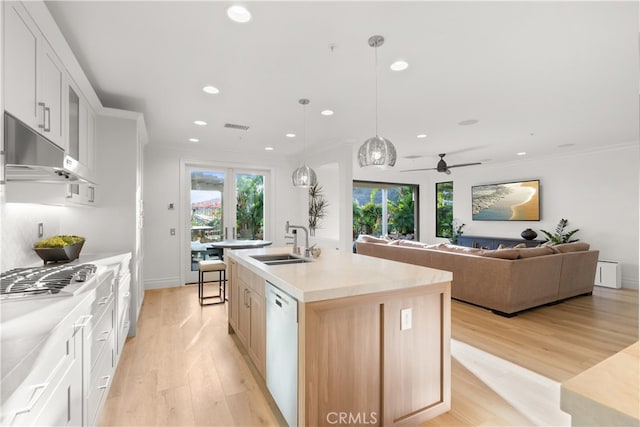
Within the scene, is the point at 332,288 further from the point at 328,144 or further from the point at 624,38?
the point at 328,144

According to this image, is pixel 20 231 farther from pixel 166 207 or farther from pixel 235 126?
pixel 166 207

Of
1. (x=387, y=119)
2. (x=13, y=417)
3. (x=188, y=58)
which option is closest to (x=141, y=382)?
(x=13, y=417)

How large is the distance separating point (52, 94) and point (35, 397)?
6.51 feet

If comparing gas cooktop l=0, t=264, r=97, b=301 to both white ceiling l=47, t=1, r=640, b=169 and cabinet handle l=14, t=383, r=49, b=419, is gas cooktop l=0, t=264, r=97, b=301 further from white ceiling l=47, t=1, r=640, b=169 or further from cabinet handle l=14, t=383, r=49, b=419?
white ceiling l=47, t=1, r=640, b=169

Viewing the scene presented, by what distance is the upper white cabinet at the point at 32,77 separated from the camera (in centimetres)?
156

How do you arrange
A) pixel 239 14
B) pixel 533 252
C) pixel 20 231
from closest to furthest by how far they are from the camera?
1. pixel 239 14
2. pixel 20 231
3. pixel 533 252

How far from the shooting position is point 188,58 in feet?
8.32

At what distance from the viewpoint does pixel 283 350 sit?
73.0 inches

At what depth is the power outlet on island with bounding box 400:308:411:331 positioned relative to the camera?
6.03 feet

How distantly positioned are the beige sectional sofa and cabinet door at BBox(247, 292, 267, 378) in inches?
125

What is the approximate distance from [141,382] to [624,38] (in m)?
4.50

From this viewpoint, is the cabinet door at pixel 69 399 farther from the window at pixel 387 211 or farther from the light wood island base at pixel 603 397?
the window at pixel 387 211

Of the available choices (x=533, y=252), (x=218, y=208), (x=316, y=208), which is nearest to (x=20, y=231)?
(x=218, y=208)

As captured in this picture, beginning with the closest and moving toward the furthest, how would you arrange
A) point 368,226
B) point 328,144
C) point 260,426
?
point 260,426, point 328,144, point 368,226
